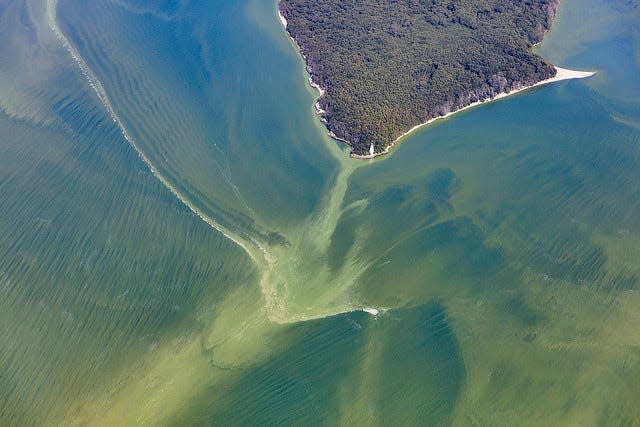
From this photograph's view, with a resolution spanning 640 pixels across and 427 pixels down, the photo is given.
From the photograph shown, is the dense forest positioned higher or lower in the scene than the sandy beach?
higher

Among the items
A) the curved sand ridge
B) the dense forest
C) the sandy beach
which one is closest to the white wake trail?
the curved sand ridge

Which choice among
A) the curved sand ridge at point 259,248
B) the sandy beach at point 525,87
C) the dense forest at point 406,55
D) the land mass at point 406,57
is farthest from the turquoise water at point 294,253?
the dense forest at point 406,55

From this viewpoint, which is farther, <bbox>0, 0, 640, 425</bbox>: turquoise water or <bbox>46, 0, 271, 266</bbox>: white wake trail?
<bbox>46, 0, 271, 266</bbox>: white wake trail

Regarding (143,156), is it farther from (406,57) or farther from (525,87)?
(525,87)

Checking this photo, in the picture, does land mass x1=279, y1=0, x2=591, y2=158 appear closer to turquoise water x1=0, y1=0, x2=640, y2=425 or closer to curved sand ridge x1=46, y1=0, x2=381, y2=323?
turquoise water x1=0, y1=0, x2=640, y2=425

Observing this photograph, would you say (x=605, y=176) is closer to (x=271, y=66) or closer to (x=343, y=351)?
(x=343, y=351)

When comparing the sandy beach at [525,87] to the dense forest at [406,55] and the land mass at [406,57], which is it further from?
the dense forest at [406,55]
